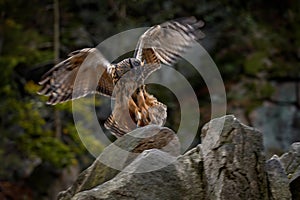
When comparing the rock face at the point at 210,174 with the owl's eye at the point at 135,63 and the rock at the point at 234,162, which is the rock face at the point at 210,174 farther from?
the owl's eye at the point at 135,63

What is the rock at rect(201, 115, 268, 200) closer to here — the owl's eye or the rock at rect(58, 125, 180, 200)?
the rock at rect(58, 125, 180, 200)

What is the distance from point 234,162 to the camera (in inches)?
157

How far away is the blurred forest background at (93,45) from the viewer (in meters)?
9.27

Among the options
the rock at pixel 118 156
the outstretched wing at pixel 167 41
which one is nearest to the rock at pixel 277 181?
the rock at pixel 118 156

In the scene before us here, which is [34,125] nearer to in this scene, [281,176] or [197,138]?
[197,138]

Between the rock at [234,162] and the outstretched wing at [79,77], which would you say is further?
the outstretched wing at [79,77]

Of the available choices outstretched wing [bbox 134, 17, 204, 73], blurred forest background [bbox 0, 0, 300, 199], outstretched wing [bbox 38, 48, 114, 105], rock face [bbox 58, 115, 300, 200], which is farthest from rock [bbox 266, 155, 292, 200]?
blurred forest background [bbox 0, 0, 300, 199]

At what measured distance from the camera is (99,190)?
→ 388 cm

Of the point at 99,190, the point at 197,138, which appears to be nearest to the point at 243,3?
the point at 197,138

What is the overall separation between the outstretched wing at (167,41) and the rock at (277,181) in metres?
1.36

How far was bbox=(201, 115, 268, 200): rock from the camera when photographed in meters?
3.93

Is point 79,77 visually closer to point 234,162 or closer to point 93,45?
point 234,162

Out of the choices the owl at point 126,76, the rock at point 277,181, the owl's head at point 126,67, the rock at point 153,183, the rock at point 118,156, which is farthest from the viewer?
the owl at point 126,76

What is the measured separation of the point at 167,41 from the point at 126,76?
92cm
